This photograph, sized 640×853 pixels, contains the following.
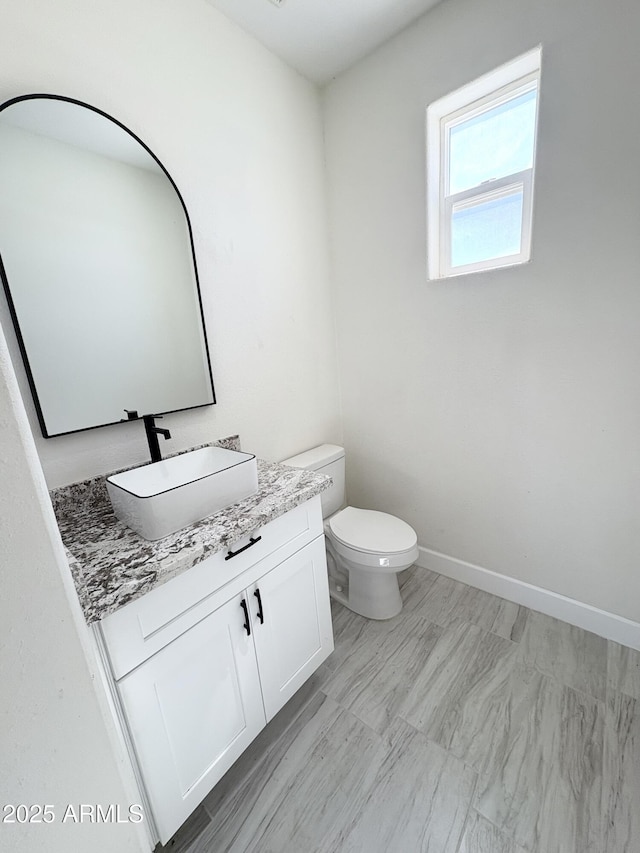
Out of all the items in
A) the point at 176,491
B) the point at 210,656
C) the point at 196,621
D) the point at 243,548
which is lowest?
the point at 210,656

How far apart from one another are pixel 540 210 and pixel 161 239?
1.46 m

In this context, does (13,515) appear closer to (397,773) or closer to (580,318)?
(397,773)

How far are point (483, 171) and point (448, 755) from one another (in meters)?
2.29

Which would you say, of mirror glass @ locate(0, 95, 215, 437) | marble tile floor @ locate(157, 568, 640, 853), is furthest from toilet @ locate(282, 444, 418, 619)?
mirror glass @ locate(0, 95, 215, 437)

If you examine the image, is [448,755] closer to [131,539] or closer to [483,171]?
[131,539]

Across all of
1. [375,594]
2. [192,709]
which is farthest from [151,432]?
[375,594]

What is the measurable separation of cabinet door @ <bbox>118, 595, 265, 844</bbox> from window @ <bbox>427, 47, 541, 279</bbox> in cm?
174

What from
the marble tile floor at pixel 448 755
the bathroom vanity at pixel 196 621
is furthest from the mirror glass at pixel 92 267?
the marble tile floor at pixel 448 755

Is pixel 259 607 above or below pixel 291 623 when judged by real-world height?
above

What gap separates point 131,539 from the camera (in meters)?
0.93

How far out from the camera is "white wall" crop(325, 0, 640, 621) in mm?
1200

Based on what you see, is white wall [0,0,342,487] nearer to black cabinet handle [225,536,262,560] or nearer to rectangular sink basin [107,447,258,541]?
rectangular sink basin [107,447,258,541]

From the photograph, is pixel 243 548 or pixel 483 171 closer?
pixel 243 548

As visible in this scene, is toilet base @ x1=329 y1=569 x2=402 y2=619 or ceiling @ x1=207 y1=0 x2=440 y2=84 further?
toilet base @ x1=329 y1=569 x2=402 y2=619
